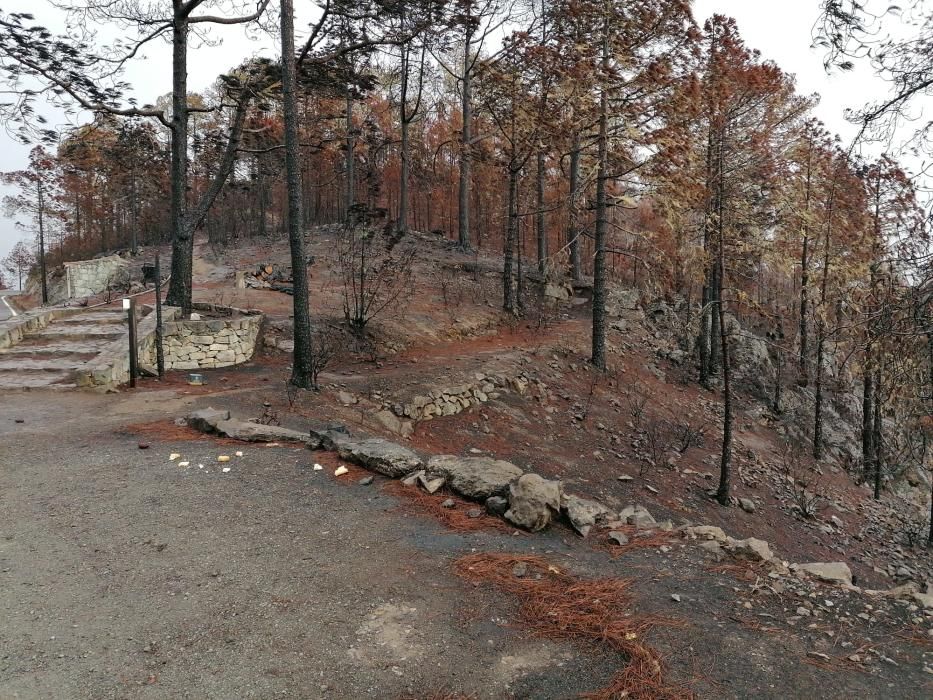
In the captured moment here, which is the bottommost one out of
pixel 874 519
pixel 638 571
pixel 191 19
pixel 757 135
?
pixel 874 519

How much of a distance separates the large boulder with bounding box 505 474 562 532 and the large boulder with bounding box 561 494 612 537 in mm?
106

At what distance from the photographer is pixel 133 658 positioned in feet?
8.30

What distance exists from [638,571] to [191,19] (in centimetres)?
1465

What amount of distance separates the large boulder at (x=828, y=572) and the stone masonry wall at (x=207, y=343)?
34.1 ft

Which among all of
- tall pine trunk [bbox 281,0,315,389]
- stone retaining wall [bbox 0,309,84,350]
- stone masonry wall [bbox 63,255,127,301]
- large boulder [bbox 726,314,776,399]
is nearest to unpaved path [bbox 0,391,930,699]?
tall pine trunk [bbox 281,0,315,389]

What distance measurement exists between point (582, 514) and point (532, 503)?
454 millimetres

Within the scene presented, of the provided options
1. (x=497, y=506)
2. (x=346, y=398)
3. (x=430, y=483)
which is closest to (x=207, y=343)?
(x=346, y=398)

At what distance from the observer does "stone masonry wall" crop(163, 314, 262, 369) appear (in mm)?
10203

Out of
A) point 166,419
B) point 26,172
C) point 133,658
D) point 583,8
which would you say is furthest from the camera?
A: point 26,172

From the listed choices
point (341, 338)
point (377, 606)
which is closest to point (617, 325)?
point (341, 338)

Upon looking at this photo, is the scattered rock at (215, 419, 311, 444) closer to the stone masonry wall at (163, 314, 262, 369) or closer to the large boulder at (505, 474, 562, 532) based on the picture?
the large boulder at (505, 474, 562, 532)

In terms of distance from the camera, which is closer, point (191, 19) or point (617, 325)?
point (191, 19)

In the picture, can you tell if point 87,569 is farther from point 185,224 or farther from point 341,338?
point 185,224

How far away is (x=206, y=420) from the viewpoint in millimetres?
6117
